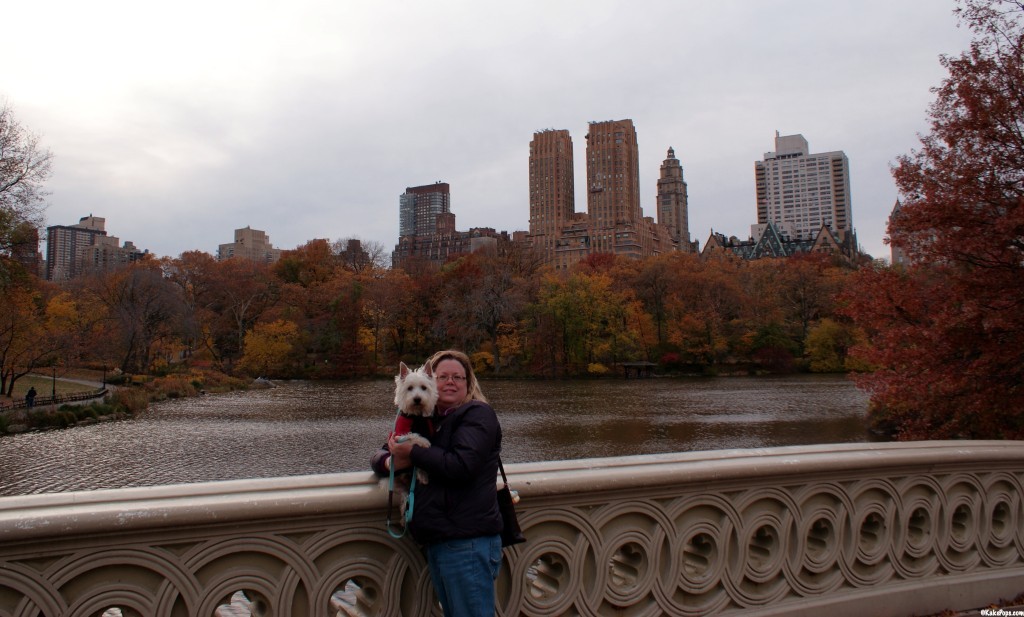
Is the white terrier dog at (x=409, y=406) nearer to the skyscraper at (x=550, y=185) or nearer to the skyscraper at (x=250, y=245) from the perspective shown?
the skyscraper at (x=550, y=185)

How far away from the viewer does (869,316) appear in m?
11.0

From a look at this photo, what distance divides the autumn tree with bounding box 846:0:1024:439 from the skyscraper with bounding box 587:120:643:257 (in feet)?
460

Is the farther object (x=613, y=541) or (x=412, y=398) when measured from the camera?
(x=613, y=541)

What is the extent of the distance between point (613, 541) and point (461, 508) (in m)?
0.90

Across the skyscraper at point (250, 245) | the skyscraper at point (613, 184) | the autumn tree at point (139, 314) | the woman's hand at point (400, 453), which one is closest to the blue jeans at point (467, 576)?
the woman's hand at point (400, 453)

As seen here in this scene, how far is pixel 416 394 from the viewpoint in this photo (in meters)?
2.85

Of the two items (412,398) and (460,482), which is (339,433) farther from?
(460,482)

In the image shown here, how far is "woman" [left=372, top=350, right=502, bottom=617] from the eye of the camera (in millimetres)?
2674

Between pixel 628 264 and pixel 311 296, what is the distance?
37211 mm

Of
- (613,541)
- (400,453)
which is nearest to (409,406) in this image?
(400,453)

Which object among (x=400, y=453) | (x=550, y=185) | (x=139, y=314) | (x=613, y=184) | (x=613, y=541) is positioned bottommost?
(x=613, y=541)

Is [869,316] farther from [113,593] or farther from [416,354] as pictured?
[416,354]

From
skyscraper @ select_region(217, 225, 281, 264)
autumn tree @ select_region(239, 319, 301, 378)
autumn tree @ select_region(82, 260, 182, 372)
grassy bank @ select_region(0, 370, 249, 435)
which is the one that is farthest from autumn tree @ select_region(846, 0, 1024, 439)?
skyscraper @ select_region(217, 225, 281, 264)

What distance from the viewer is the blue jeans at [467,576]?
2.71 meters
